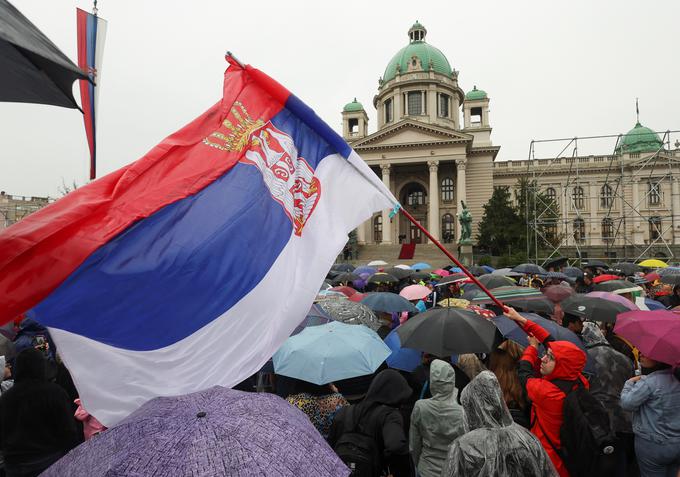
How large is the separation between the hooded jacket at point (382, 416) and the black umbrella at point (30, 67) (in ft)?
7.92

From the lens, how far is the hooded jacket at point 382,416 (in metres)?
3.08

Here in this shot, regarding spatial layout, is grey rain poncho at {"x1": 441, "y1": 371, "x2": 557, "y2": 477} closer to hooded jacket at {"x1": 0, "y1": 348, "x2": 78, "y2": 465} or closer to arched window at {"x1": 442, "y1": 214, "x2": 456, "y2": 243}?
hooded jacket at {"x1": 0, "y1": 348, "x2": 78, "y2": 465}

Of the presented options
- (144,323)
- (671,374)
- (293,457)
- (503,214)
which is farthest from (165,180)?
(503,214)

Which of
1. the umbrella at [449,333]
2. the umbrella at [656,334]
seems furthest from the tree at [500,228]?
the umbrella at [656,334]

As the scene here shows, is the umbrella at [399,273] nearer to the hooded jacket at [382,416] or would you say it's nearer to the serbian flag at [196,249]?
the serbian flag at [196,249]

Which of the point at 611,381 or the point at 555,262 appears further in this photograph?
the point at 555,262

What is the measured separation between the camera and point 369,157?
4603cm

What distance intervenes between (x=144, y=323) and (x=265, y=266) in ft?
2.80

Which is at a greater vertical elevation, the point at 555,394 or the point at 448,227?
the point at 448,227

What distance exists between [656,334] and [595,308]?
107 inches

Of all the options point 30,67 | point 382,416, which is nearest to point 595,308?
point 382,416

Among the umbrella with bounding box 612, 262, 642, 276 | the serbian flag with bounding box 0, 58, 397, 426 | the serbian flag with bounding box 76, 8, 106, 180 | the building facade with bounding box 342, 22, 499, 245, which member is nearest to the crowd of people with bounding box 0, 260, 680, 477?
the serbian flag with bounding box 0, 58, 397, 426

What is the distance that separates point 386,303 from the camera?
7.45 metres

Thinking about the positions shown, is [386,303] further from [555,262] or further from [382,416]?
[555,262]
